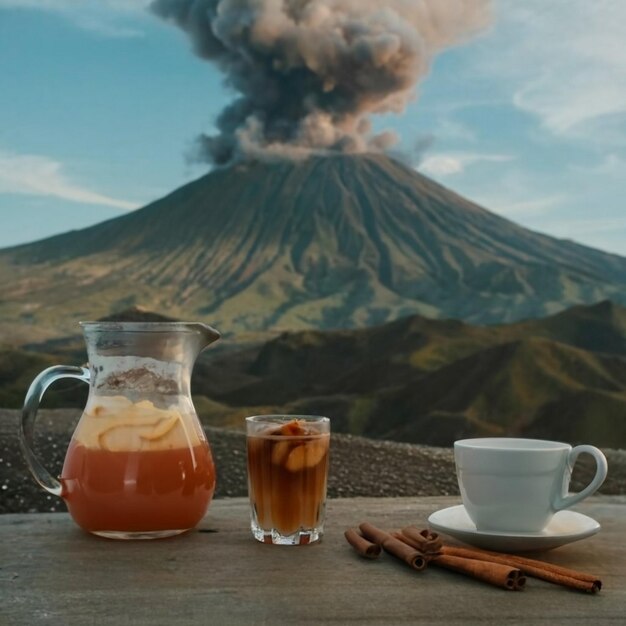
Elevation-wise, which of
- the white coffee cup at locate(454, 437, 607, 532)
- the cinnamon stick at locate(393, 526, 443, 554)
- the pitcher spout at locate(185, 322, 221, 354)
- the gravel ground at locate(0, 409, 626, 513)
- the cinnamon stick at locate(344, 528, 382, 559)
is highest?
the pitcher spout at locate(185, 322, 221, 354)

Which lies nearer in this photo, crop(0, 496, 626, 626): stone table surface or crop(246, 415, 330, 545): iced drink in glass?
crop(0, 496, 626, 626): stone table surface

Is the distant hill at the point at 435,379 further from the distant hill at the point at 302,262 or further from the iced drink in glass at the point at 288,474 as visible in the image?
the iced drink in glass at the point at 288,474

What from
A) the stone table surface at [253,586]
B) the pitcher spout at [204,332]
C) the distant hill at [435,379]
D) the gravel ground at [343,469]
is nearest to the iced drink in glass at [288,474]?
the stone table surface at [253,586]

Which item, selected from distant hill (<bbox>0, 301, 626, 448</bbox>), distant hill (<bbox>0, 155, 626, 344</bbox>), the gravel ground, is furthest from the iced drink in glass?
distant hill (<bbox>0, 155, 626, 344</bbox>)

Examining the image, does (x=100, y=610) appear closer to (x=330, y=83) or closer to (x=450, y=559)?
(x=450, y=559)

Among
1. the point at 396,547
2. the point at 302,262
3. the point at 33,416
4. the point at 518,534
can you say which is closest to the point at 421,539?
the point at 396,547

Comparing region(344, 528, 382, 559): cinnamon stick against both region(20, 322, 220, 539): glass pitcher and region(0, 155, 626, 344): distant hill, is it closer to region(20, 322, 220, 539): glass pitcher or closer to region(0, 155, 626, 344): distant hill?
region(20, 322, 220, 539): glass pitcher
